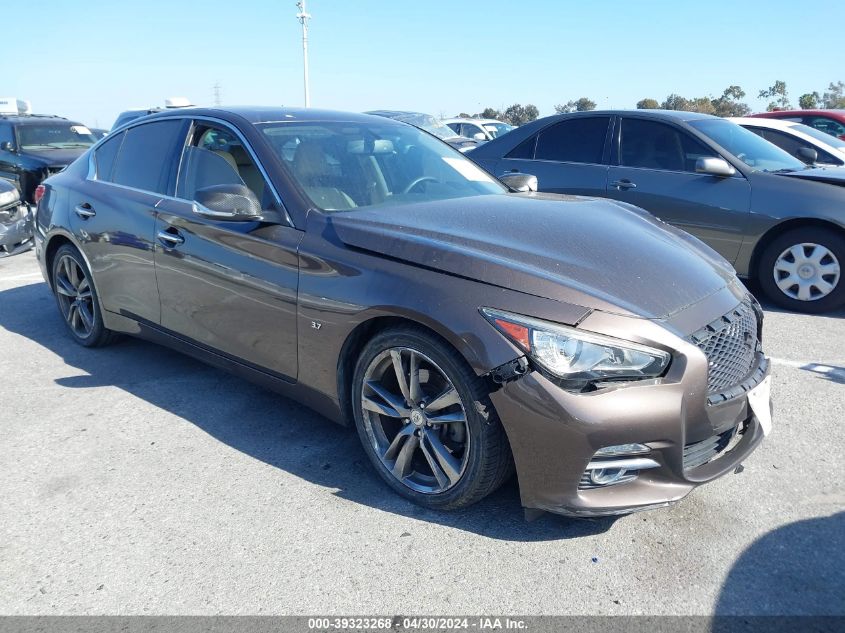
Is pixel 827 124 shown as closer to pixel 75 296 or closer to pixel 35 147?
pixel 75 296

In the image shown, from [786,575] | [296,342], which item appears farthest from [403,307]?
[786,575]

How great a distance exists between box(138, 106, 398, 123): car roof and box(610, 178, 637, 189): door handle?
113 inches

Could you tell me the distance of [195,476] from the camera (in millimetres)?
3225

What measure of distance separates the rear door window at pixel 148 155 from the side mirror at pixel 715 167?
4.09m

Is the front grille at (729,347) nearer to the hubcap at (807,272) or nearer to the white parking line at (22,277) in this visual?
the hubcap at (807,272)

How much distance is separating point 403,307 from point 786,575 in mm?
1666

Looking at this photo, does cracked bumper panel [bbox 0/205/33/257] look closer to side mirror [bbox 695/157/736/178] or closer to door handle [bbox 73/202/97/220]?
door handle [bbox 73/202/97/220]

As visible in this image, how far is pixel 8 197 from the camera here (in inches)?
304

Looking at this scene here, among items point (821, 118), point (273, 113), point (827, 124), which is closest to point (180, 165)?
point (273, 113)

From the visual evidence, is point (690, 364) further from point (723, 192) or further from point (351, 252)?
point (723, 192)

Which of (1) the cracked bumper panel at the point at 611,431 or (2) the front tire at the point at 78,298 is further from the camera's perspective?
A: (2) the front tire at the point at 78,298

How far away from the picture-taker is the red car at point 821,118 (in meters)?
12.7

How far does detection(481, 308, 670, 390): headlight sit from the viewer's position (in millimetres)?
2420

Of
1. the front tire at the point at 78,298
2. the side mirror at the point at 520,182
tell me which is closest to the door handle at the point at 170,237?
the front tire at the point at 78,298
